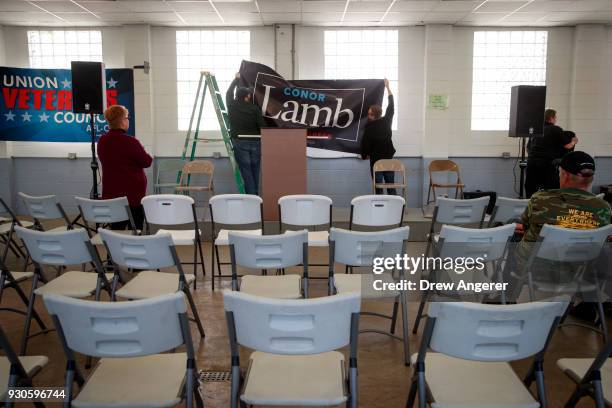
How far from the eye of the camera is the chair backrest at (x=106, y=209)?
4031 millimetres

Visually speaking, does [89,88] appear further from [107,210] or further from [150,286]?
[150,286]

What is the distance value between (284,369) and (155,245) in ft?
3.76

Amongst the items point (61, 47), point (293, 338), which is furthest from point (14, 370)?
point (61, 47)

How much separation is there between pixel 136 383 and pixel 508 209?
329 centimetres

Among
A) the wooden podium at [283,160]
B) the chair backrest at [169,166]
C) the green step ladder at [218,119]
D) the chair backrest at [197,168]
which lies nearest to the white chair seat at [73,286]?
the wooden podium at [283,160]

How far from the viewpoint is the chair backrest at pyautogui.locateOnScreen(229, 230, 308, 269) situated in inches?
107

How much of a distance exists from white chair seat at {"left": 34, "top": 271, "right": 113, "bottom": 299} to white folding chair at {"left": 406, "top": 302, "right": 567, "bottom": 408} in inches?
76.9

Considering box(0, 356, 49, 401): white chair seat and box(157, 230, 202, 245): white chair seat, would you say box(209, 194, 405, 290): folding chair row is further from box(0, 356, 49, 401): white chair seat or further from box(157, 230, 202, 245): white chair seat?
box(0, 356, 49, 401): white chair seat

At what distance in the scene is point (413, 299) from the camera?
12.5 feet

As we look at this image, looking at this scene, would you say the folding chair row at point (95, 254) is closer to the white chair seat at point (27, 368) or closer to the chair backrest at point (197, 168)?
A: the white chair seat at point (27, 368)

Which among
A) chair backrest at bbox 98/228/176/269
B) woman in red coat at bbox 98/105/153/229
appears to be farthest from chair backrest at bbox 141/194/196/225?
chair backrest at bbox 98/228/176/269

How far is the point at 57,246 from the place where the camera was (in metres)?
2.69

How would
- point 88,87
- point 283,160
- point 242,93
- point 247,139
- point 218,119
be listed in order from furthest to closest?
point 218,119 → point 242,93 → point 247,139 → point 88,87 → point 283,160

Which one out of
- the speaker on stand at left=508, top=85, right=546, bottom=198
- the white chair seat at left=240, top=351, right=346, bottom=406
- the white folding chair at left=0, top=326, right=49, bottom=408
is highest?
the speaker on stand at left=508, top=85, right=546, bottom=198
